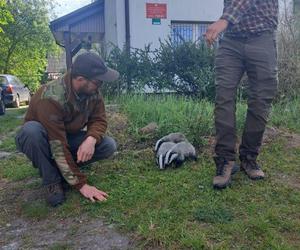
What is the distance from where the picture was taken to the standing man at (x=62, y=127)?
3.17 meters

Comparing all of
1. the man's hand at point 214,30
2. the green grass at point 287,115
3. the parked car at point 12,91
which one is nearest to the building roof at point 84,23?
the parked car at point 12,91

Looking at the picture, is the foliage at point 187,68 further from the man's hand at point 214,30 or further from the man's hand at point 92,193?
the man's hand at point 92,193

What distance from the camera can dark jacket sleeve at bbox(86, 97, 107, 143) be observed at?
345cm

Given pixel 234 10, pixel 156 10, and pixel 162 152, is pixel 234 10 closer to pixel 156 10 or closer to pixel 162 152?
pixel 162 152

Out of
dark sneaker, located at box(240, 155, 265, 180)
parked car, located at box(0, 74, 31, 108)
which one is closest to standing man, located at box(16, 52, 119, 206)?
dark sneaker, located at box(240, 155, 265, 180)

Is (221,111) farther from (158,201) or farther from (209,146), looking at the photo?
→ (209,146)

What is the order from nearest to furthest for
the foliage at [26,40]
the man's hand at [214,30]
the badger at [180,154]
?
1. the man's hand at [214,30]
2. the badger at [180,154]
3. the foliage at [26,40]

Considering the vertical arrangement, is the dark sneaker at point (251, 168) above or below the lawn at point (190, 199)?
above

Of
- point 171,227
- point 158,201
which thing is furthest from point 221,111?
point 171,227

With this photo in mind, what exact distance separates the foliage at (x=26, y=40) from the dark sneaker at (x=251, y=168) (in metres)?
23.8

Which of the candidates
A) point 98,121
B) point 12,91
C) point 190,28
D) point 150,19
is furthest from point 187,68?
point 12,91

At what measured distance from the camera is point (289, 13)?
27.4ft

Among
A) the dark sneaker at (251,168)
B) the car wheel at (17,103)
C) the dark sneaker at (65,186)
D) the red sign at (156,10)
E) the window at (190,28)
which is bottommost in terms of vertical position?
the car wheel at (17,103)

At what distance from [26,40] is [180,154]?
950 inches
